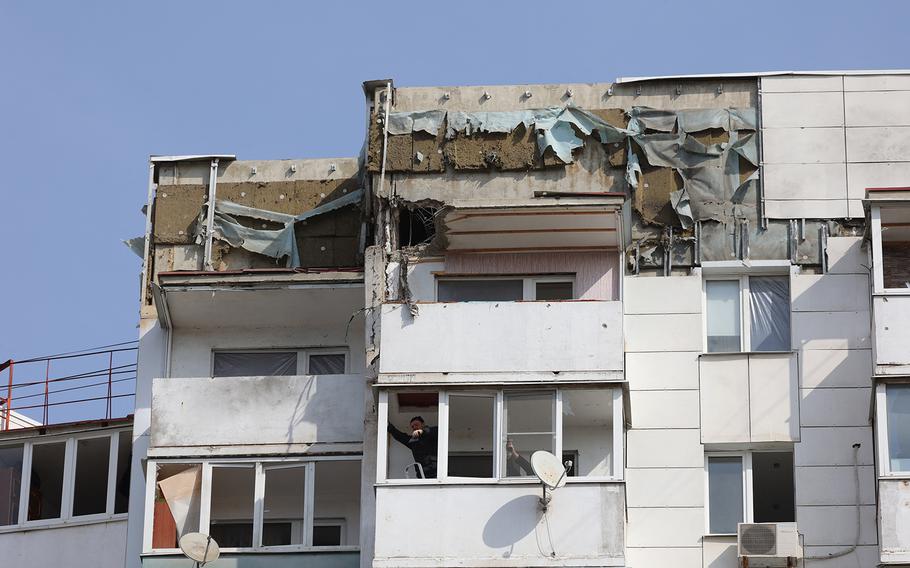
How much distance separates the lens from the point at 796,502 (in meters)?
27.8

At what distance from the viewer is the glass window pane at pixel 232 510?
97.9ft

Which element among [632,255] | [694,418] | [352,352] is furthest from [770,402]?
[352,352]

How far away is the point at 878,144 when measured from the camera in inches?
1174

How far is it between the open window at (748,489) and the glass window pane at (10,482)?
11.8m

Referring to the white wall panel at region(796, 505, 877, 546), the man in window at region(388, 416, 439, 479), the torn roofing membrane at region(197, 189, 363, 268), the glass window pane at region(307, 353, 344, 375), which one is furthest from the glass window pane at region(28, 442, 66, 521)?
the white wall panel at region(796, 505, 877, 546)

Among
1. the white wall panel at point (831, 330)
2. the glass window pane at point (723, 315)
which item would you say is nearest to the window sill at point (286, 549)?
the glass window pane at point (723, 315)

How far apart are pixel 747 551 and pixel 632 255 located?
5.07m

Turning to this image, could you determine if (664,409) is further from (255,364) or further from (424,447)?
(255,364)

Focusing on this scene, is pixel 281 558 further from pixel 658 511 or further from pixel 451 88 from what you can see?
pixel 451 88

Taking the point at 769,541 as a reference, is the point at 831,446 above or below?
above

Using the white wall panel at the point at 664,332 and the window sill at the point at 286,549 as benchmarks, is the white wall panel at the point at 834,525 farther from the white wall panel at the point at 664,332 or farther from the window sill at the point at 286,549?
the window sill at the point at 286,549

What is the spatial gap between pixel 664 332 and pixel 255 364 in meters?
6.64

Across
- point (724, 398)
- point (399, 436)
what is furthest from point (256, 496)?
point (724, 398)

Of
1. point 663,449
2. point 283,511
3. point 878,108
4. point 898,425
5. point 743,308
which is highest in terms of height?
point 878,108
